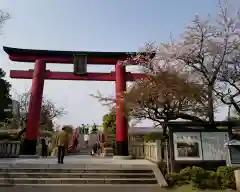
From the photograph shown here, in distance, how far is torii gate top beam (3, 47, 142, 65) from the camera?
802 inches

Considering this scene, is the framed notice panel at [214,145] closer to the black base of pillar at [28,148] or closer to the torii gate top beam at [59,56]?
the torii gate top beam at [59,56]

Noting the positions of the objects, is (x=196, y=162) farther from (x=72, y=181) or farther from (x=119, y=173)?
(x=72, y=181)

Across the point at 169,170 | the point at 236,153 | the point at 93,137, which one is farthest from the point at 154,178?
the point at 93,137

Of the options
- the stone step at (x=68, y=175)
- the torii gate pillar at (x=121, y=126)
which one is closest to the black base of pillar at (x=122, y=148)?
the torii gate pillar at (x=121, y=126)

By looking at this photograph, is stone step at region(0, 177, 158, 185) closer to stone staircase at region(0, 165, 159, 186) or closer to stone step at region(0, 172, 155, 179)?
stone staircase at region(0, 165, 159, 186)

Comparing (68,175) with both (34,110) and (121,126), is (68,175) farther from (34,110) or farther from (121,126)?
(34,110)

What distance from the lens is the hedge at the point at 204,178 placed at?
10492 millimetres

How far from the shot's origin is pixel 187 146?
1205cm

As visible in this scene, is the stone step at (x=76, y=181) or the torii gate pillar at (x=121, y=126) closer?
the stone step at (x=76, y=181)

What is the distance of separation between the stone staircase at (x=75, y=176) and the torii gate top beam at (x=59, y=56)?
10.5 meters

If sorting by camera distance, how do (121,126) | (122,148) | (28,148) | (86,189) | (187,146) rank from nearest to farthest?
(86,189), (187,146), (28,148), (122,148), (121,126)

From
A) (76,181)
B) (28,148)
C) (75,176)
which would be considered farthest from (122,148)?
(76,181)

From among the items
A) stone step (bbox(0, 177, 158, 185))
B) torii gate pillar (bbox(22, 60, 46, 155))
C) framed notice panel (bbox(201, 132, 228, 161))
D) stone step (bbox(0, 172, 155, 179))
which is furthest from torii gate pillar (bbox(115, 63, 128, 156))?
stone step (bbox(0, 177, 158, 185))

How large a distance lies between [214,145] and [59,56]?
1318 cm
